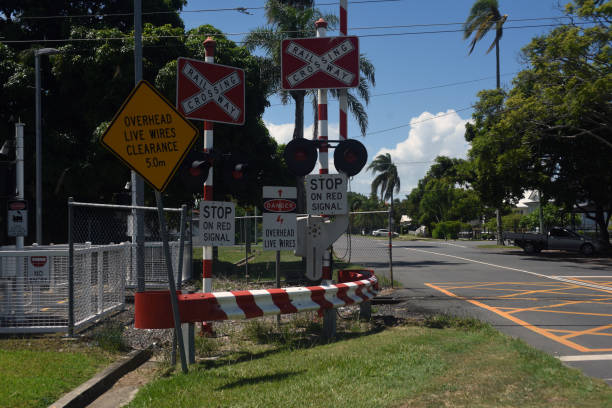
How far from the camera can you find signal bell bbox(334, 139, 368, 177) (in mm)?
8742

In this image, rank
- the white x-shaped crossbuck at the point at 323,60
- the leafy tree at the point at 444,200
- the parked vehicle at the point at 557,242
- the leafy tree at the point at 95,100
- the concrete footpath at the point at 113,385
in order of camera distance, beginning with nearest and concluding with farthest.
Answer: the concrete footpath at the point at 113,385
the white x-shaped crossbuck at the point at 323,60
the leafy tree at the point at 95,100
the parked vehicle at the point at 557,242
the leafy tree at the point at 444,200

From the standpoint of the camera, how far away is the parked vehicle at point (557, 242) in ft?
95.7

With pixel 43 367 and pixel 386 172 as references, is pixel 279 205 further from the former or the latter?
pixel 386 172

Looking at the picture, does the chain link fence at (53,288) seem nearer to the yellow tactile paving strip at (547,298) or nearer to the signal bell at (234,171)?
the signal bell at (234,171)

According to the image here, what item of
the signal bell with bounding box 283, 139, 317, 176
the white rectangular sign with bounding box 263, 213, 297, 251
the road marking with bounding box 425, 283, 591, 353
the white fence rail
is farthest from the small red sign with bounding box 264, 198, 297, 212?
the road marking with bounding box 425, 283, 591, 353

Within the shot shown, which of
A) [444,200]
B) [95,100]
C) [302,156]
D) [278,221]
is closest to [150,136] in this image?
[302,156]

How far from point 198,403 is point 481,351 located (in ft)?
11.1

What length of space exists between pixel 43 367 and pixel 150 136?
9.67 ft

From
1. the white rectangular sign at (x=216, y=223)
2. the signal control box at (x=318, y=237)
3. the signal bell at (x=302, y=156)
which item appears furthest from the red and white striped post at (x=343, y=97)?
the white rectangular sign at (x=216, y=223)

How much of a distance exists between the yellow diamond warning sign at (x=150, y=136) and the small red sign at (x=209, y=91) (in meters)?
2.32

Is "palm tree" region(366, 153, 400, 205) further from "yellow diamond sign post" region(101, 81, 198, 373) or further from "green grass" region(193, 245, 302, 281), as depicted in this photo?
"yellow diamond sign post" region(101, 81, 198, 373)

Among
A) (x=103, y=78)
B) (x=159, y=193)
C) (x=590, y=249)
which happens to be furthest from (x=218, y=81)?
(x=590, y=249)

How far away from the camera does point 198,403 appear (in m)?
5.00

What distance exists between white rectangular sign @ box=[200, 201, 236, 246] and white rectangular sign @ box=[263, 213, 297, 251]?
0.63m
